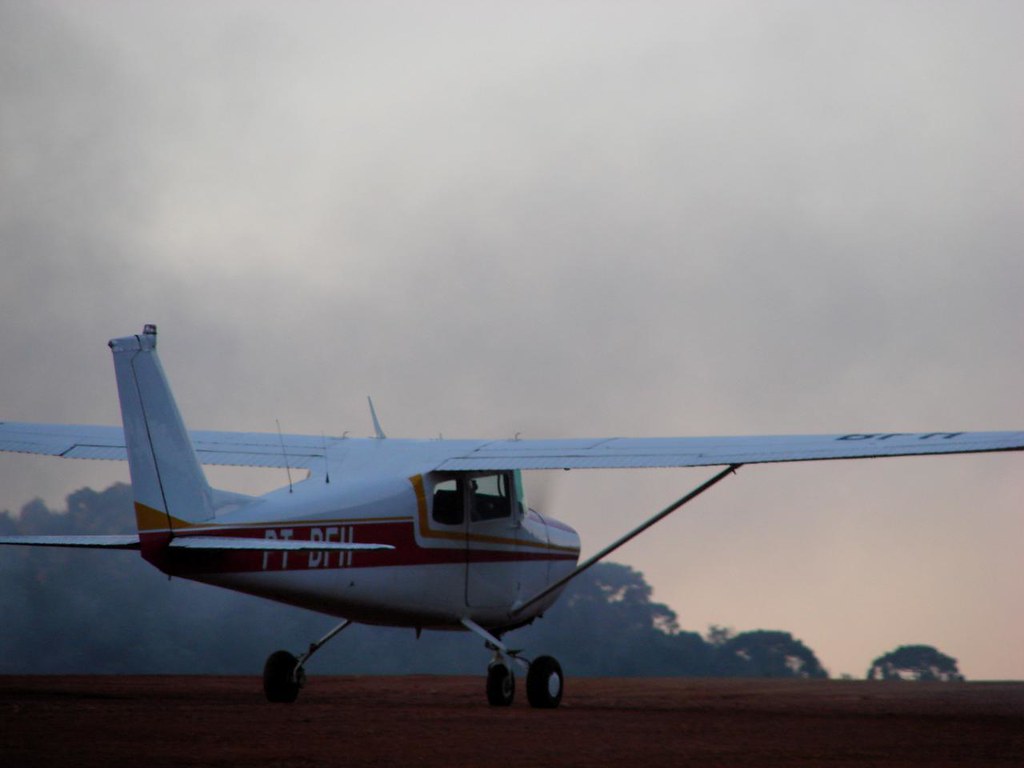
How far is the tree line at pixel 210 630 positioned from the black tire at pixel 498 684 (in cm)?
1707

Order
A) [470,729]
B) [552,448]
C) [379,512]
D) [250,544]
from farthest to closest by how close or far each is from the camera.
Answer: [552,448]
[379,512]
[250,544]
[470,729]

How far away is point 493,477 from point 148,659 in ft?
69.7

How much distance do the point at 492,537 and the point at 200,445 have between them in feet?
15.3

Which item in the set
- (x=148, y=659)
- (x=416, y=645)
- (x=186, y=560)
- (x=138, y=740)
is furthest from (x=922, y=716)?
(x=416, y=645)

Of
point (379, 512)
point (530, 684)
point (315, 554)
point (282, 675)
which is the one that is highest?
point (379, 512)

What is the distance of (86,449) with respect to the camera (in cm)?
2047

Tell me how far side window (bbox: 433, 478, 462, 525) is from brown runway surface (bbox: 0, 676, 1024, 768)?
2262 mm

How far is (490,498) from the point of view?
1950cm

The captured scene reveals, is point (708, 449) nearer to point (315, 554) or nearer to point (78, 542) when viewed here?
point (315, 554)

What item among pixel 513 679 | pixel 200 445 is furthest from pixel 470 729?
pixel 200 445

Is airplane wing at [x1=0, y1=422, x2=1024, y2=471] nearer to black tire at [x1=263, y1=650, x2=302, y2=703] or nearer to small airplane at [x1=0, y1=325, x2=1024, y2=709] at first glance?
small airplane at [x1=0, y1=325, x2=1024, y2=709]

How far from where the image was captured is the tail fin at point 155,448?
54.1ft

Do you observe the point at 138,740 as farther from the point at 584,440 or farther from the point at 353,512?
the point at 584,440

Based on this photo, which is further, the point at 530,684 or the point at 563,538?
the point at 563,538
